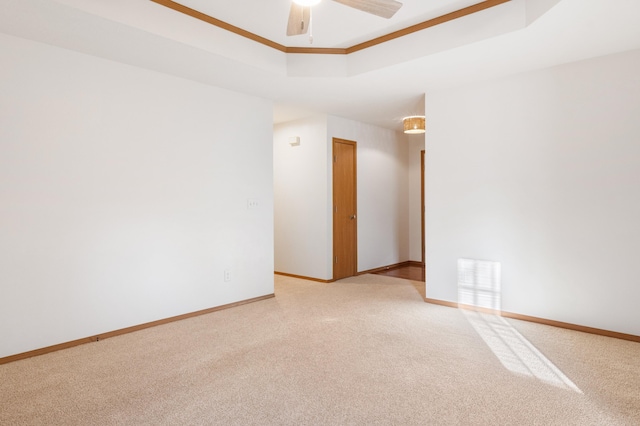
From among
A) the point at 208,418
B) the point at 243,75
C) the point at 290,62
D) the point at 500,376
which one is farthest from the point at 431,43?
the point at 208,418

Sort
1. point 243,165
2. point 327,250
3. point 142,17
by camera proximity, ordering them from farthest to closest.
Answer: point 327,250 < point 243,165 < point 142,17

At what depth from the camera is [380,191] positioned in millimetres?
6543

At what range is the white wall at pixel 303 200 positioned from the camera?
18.2ft

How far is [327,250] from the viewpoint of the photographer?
5543mm

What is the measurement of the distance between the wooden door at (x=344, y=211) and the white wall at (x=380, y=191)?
127mm

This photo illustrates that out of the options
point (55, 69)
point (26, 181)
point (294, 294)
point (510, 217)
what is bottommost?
point (294, 294)

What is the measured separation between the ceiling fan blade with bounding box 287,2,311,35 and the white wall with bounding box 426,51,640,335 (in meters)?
2.32

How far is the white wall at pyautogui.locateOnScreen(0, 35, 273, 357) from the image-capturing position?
9.45 ft

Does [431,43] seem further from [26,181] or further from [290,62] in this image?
[26,181]

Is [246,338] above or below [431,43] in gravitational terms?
below

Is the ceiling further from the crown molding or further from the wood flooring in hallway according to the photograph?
the wood flooring in hallway

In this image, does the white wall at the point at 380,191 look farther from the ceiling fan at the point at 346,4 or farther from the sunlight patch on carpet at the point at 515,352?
the ceiling fan at the point at 346,4

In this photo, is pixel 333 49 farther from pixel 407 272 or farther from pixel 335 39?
pixel 407 272

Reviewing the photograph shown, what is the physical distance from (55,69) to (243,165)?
1.96 metres
